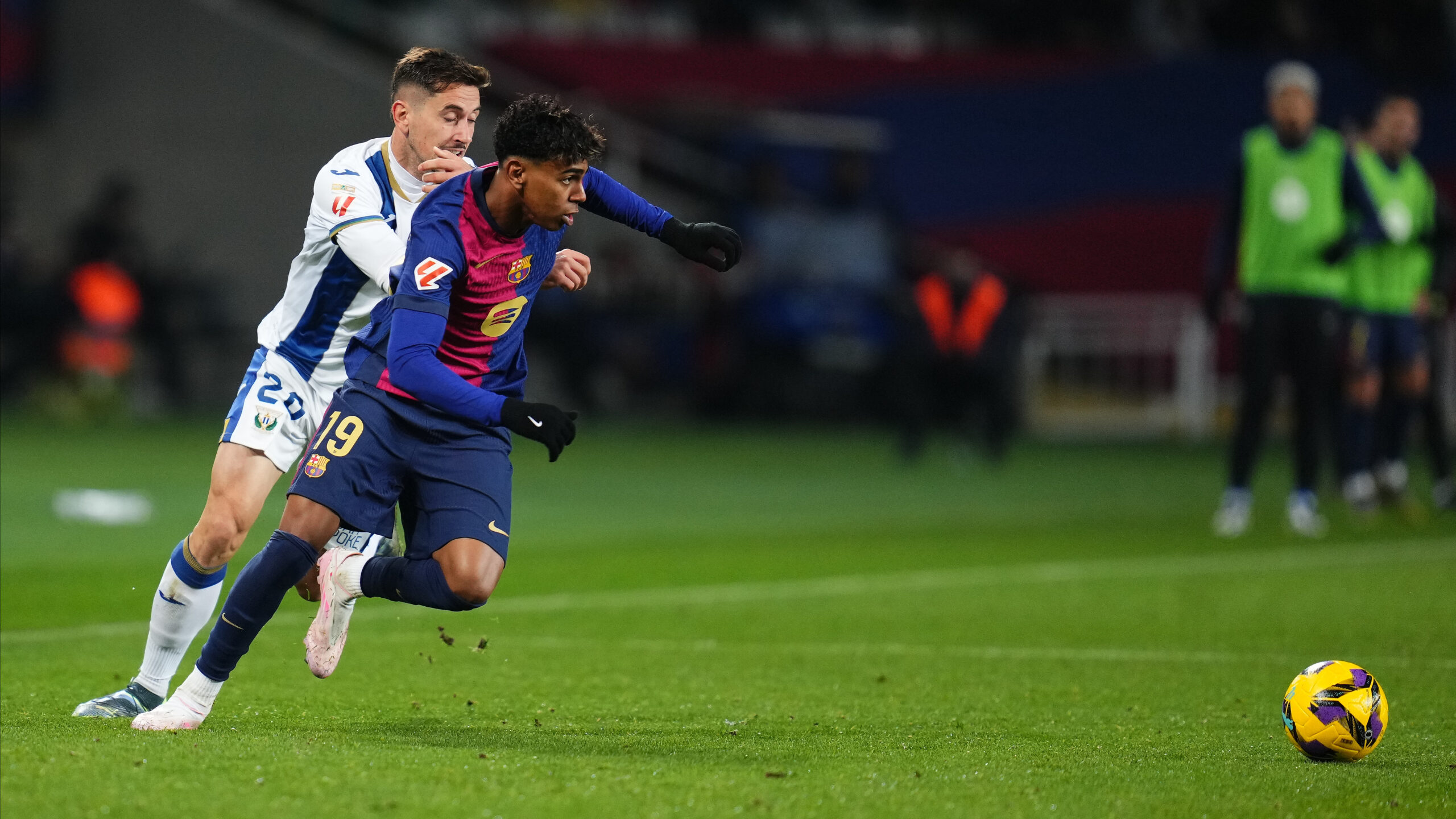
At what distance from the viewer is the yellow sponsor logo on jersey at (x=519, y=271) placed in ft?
18.0

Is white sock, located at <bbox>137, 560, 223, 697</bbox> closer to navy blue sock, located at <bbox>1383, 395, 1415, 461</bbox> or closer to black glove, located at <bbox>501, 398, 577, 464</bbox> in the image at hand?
black glove, located at <bbox>501, 398, 577, 464</bbox>

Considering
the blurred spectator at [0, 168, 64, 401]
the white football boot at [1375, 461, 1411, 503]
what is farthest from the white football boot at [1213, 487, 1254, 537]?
the blurred spectator at [0, 168, 64, 401]

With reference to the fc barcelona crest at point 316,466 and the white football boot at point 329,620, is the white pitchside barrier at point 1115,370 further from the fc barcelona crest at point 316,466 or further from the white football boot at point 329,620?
the fc barcelona crest at point 316,466

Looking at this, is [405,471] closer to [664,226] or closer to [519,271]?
[519,271]

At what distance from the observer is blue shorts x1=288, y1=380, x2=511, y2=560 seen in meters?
5.36

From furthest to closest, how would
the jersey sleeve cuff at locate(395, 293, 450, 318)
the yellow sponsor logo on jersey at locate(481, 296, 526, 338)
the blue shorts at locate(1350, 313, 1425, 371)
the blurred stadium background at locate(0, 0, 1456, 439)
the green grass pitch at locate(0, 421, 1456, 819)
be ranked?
the blurred stadium background at locate(0, 0, 1456, 439) < the blue shorts at locate(1350, 313, 1425, 371) < the yellow sponsor logo on jersey at locate(481, 296, 526, 338) < the jersey sleeve cuff at locate(395, 293, 450, 318) < the green grass pitch at locate(0, 421, 1456, 819)

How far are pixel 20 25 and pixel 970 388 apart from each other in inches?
549

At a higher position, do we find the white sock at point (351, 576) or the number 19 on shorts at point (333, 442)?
the number 19 on shorts at point (333, 442)

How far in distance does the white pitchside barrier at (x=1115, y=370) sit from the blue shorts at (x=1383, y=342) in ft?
32.9

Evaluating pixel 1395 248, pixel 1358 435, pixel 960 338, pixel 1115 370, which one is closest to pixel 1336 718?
pixel 1358 435

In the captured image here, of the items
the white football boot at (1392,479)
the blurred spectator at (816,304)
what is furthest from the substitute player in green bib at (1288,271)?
the blurred spectator at (816,304)

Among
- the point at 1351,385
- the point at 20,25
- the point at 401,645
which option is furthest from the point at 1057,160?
the point at 401,645

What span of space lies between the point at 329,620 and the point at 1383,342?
9738 mm

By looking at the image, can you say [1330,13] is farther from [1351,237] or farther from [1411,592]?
[1411,592]
